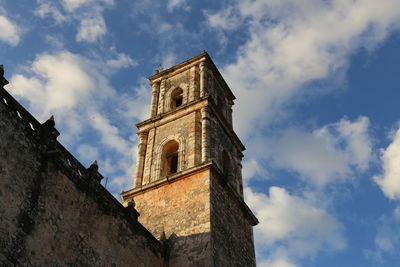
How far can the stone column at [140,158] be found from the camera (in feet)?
57.1

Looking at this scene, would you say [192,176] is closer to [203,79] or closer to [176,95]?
[203,79]

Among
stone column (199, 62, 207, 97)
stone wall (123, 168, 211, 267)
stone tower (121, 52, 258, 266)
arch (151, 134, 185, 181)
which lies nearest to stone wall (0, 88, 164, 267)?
stone wall (123, 168, 211, 267)

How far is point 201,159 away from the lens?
1648 cm

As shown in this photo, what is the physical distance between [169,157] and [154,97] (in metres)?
3.80

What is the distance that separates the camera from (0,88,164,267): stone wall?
8922mm

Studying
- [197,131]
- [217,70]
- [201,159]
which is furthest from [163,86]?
[201,159]

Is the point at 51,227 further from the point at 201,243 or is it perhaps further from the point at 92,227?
the point at 201,243

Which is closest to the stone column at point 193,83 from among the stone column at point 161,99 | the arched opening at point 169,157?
the stone column at point 161,99

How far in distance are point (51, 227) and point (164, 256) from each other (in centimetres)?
481

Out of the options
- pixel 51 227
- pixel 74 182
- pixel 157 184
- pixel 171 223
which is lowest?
pixel 51 227

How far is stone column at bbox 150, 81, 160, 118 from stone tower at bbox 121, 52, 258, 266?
3 cm

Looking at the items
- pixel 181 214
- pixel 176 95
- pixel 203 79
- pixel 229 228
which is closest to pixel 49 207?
pixel 181 214

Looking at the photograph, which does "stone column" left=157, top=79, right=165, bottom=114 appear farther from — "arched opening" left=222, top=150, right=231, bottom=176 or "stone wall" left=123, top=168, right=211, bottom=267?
"stone wall" left=123, top=168, right=211, bottom=267

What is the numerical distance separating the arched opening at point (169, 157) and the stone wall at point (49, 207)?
533 cm
